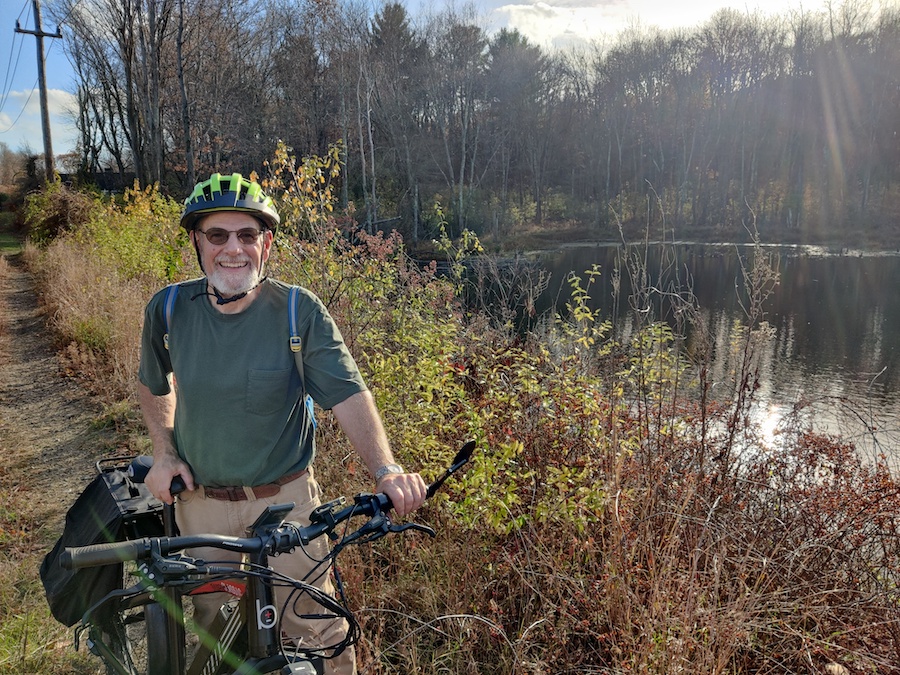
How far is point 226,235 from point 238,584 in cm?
119

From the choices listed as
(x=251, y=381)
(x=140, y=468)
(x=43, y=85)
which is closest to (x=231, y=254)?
(x=251, y=381)

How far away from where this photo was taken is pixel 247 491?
7.32 feet

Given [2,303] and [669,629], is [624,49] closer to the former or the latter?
[2,303]

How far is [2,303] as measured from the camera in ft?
40.3

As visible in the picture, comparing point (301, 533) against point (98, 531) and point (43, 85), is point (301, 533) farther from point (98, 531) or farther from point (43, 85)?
point (43, 85)

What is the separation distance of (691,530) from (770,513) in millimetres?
1567

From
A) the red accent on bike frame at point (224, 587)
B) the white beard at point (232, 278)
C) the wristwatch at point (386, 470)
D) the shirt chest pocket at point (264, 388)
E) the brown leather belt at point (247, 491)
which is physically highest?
the white beard at point (232, 278)

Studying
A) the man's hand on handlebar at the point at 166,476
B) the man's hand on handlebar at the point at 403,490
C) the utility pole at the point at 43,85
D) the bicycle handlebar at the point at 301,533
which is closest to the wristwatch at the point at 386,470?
the man's hand on handlebar at the point at 403,490

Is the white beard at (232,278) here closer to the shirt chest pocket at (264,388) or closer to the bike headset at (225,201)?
the bike headset at (225,201)

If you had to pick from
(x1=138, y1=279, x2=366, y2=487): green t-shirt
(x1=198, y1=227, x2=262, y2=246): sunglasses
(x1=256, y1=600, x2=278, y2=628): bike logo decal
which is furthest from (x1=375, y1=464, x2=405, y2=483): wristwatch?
(x1=198, y1=227, x2=262, y2=246): sunglasses

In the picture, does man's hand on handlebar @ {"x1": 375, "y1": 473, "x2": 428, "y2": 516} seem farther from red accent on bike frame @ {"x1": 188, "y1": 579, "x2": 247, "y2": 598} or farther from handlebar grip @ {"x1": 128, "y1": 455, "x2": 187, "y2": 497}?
handlebar grip @ {"x1": 128, "y1": 455, "x2": 187, "y2": 497}

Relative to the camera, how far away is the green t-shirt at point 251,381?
214 cm

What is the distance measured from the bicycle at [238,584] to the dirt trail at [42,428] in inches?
118

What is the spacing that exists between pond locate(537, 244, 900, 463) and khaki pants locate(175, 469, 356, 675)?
9.89ft
